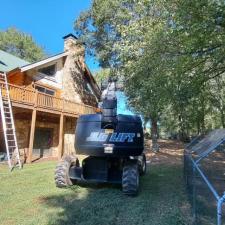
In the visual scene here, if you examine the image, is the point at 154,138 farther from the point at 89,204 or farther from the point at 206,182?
the point at 206,182

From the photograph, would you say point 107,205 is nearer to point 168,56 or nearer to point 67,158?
point 67,158

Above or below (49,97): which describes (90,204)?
below

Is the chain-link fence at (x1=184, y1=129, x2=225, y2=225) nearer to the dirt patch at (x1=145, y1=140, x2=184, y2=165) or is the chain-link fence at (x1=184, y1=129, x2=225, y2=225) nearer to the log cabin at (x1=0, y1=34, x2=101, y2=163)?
the dirt patch at (x1=145, y1=140, x2=184, y2=165)

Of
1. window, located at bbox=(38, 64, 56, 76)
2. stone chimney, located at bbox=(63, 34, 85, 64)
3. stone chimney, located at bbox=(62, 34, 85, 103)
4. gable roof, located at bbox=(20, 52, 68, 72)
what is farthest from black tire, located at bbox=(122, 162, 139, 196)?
stone chimney, located at bbox=(63, 34, 85, 64)

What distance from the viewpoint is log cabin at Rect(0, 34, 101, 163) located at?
15164mm

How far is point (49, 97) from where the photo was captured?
16.5 m

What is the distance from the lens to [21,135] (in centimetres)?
1731

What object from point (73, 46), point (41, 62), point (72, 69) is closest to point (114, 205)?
point (41, 62)

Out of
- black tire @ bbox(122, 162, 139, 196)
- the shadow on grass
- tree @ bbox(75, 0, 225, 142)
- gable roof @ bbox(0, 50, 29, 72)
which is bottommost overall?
the shadow on grass

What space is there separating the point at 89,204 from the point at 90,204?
0.07 ft

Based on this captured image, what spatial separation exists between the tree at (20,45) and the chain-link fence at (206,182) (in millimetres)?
35311

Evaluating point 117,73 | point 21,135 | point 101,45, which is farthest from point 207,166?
point 101,45

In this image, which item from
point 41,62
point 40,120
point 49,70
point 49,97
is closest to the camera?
point 49,97

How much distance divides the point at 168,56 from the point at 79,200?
681 cm
